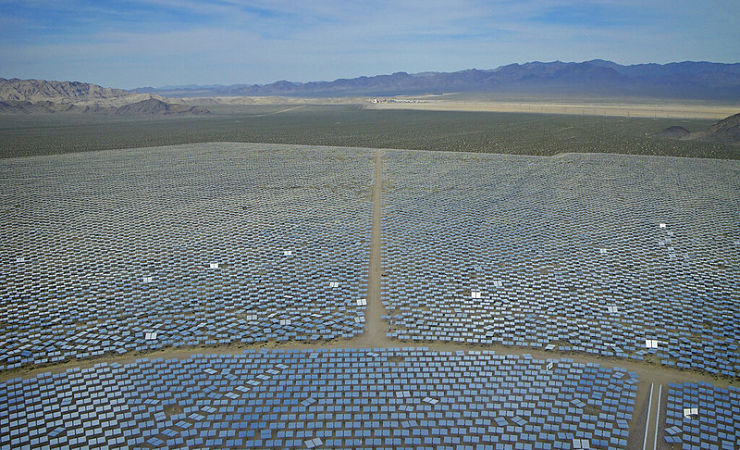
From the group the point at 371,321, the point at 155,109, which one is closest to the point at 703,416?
the point at 371,321

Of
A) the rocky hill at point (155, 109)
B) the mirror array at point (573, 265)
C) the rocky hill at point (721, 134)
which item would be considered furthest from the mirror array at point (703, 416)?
the rocky hill at point (155, 109)

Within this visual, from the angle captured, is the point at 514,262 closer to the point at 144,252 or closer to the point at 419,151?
the point at 144,252

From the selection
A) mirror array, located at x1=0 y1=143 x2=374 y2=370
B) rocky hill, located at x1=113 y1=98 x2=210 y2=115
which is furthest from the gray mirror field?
rocky hill, located at x1=113 y1=98 x2=210 y2=115

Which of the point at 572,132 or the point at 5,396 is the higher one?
the point at 572,132

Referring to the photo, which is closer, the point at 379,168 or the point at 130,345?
the point at 130,345

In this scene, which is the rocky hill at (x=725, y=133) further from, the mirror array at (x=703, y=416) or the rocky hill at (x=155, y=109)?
the rocky hill at (x=155, y=109)

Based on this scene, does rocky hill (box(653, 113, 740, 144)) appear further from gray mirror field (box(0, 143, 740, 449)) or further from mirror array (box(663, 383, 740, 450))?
mirror array (box(663, 383, 740, 450))

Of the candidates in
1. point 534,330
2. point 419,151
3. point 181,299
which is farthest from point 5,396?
point 419,151
